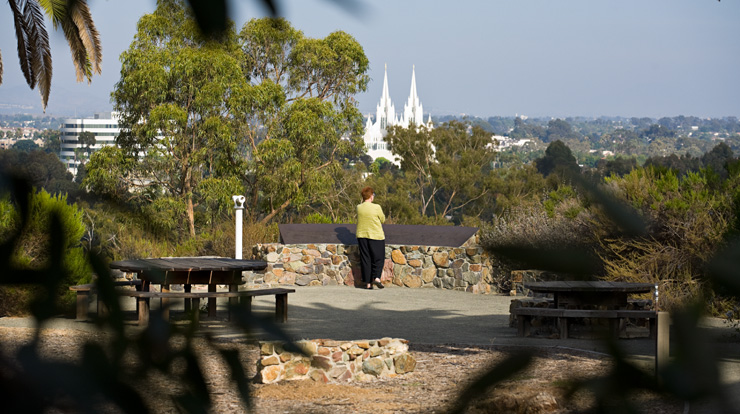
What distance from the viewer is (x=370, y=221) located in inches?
435

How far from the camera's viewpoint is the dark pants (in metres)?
11.2

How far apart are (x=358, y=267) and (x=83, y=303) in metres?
11.9

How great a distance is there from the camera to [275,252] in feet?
40.1

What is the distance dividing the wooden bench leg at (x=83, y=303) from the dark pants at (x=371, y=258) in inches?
417

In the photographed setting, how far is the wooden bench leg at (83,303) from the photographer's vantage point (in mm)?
500

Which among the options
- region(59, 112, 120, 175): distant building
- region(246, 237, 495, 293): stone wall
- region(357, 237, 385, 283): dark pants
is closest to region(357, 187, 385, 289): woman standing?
region(357, 237, 385, 283): dark pants

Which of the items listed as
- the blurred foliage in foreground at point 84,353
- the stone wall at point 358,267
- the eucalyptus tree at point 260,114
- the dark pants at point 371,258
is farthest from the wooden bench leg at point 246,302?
the eucalyptus tree at point 260,114

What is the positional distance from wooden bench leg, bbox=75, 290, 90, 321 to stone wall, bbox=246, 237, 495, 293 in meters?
11.1

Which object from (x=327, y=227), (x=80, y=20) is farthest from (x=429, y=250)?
(x=80, y=20)

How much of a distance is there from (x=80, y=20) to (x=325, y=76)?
80.2 feet

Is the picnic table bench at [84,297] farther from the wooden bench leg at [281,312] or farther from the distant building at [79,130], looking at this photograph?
the distant building at [79,130]

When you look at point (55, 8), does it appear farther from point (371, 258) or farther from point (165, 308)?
point (371, 258)

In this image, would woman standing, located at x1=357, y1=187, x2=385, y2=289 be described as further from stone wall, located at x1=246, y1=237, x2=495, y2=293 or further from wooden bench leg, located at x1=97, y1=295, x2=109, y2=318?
wooden bench leg, located at x1=97, y1=295, x2=109, y2=318

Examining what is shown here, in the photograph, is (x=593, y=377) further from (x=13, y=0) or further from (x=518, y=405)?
(x=13, y=0)
